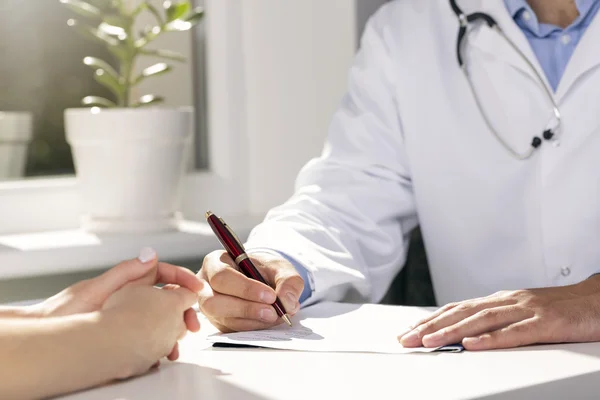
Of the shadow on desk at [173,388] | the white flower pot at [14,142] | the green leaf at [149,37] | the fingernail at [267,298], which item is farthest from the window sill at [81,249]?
the shadow on desk at [173,388]

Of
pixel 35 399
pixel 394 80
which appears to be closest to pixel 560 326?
pixel 35 399

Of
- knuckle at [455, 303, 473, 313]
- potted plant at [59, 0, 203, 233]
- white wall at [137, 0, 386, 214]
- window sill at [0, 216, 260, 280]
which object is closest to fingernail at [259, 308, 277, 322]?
knuckle at [455, 303, 473, 313]

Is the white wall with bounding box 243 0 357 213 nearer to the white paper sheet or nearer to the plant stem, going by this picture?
the plant stem

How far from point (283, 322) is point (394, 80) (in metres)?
0.74

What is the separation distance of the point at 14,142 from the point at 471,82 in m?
0.95

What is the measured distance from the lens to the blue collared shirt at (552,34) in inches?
61.5

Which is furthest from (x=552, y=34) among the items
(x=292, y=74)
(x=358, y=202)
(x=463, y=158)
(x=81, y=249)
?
(x=81, y=249)

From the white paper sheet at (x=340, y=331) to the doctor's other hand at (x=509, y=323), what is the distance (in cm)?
4

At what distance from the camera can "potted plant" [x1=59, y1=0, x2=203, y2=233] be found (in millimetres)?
1690

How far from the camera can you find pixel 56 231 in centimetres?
182

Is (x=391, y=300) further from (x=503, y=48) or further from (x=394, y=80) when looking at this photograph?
(x=503, y=48)

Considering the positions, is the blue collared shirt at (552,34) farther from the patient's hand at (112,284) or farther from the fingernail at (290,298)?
the patient's hand at (112,284)

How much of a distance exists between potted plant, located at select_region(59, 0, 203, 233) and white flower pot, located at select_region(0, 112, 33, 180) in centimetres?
17

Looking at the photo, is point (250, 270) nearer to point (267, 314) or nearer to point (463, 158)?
point (267, 314)
